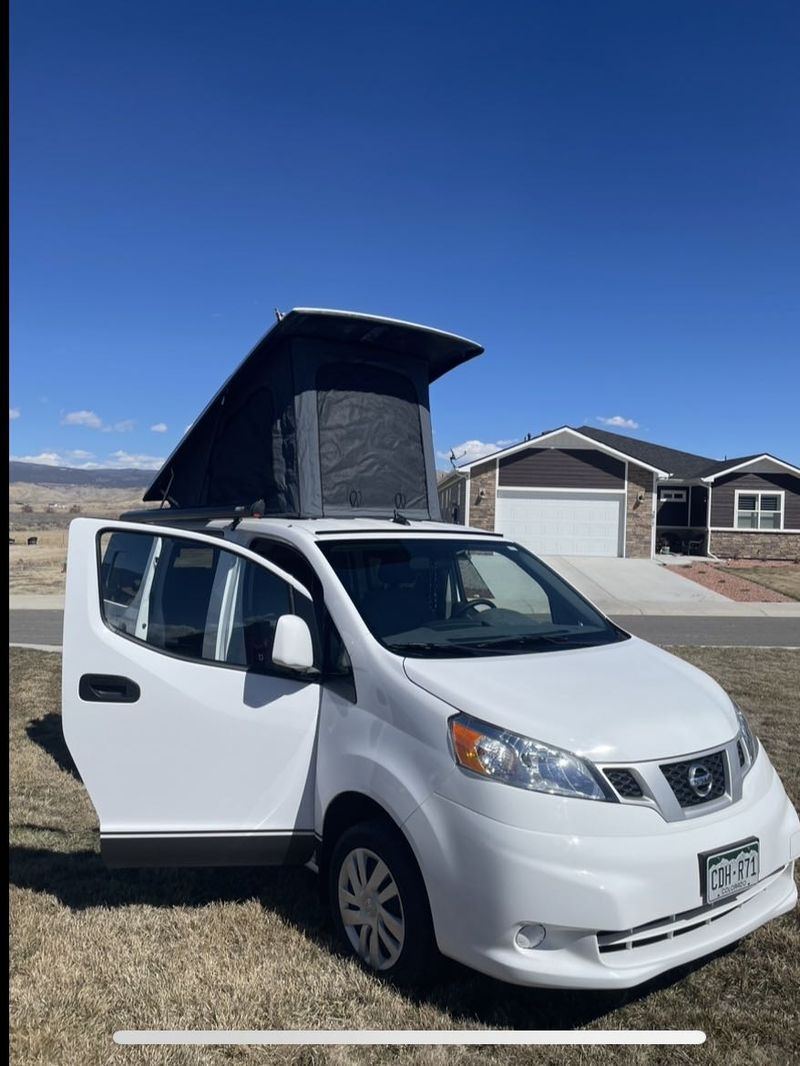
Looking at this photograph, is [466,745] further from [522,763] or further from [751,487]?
[751,487]

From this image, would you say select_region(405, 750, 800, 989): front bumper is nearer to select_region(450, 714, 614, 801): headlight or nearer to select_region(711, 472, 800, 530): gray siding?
select_region(450, 714, 614, 801): headlight

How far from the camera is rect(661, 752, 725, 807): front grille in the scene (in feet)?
10.2

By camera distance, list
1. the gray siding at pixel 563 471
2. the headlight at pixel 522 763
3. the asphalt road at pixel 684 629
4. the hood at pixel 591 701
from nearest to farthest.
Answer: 1. the headlight at pixel 522 763
2. the hood at pixel 591 701
3. the asphalt road at pixel 684 629
4. the gray siding at pixel 563 471

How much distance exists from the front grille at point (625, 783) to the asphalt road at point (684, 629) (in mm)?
10533

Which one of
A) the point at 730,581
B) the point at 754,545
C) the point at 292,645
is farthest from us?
the point at 754,545

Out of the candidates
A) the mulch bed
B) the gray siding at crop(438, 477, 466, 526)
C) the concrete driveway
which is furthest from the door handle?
the gray siding at crop(438, 477, 466, 526)

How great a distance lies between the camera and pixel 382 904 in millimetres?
3346

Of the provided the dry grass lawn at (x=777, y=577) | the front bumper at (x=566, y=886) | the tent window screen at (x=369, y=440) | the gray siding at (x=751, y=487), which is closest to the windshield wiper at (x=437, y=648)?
the front bumper at (x=566, y=886)

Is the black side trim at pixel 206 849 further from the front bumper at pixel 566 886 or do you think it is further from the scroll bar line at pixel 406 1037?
the front bumper at pixel 566 886

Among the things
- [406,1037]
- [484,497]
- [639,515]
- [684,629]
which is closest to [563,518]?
[639,515]

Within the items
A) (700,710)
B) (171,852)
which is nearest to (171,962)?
(171,852)

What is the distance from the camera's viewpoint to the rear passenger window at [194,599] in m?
4.05

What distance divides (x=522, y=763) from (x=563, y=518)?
91.2ft

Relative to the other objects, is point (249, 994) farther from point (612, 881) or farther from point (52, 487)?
point (52, 487)
